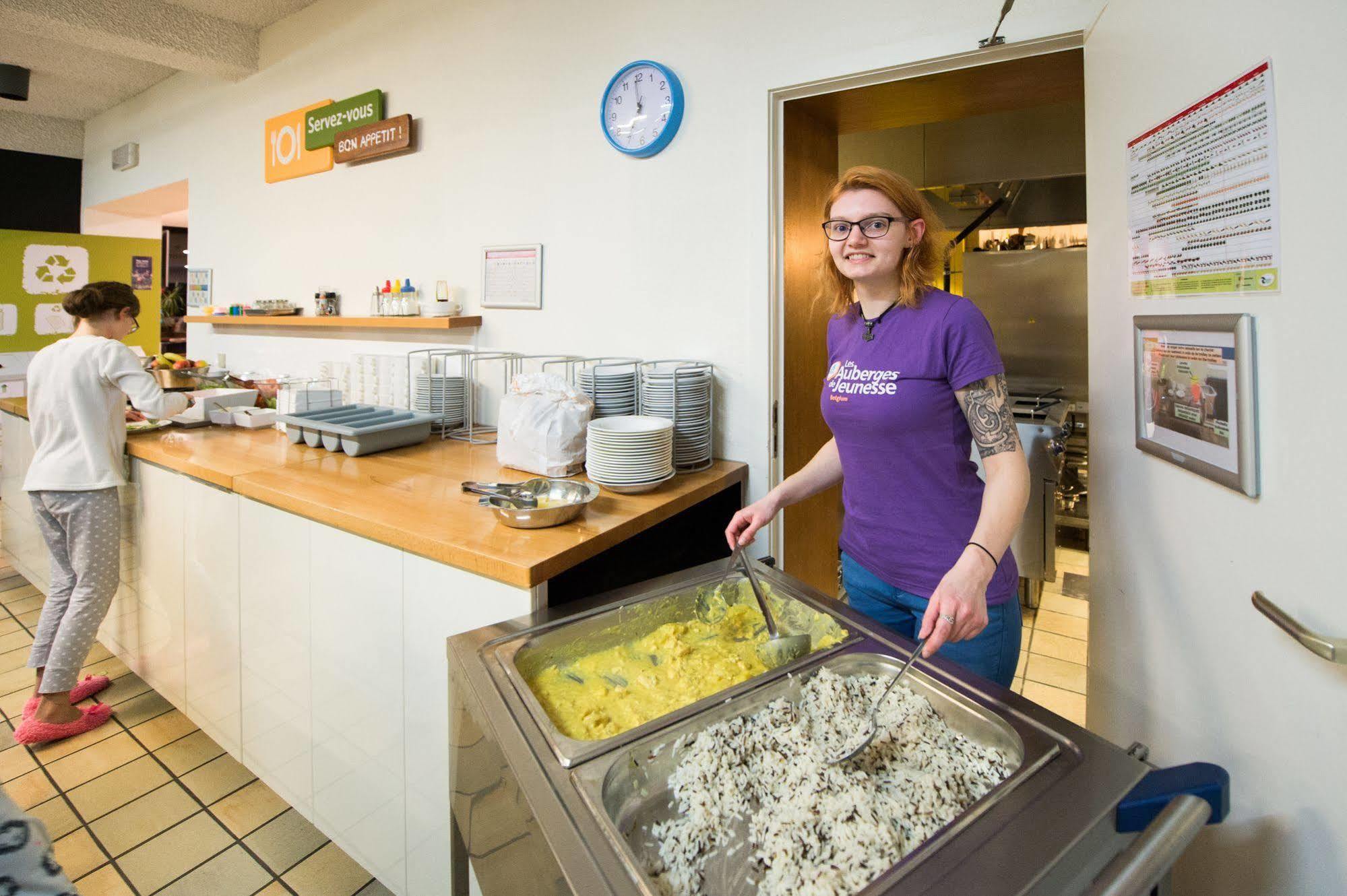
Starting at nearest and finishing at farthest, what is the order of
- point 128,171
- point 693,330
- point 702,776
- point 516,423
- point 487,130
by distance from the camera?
point 702,776 < point 516,423 < point 693,330 < point 487,130 < point 128,171

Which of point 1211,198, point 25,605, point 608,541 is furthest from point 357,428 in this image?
point 25,605

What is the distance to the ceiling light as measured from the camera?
4555 millimetres

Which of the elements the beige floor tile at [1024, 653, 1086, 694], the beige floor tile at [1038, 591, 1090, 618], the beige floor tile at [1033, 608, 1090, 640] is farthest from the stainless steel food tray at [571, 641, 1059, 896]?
the beige floor tile at [1038, 591, 1090, 618]

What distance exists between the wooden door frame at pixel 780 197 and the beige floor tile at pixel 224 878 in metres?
1.71

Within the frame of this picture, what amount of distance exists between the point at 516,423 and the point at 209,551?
109 cm

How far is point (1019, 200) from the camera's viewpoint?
16.4 ft

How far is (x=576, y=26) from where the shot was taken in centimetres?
249

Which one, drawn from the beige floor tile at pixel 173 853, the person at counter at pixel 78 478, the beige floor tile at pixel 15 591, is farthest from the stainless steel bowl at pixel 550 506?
the beige floor tile at pixel 15 591

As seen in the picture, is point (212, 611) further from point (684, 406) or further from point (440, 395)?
point (684, 406)

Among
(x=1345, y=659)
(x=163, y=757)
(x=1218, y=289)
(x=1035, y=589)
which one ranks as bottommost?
(x=163, y=757)

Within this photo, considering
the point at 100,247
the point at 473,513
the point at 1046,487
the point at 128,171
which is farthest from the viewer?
the point at 100,247

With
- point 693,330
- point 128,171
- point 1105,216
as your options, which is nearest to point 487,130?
point 693,330

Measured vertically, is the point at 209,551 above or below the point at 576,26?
below

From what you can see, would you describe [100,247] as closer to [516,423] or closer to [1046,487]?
[516,423]
